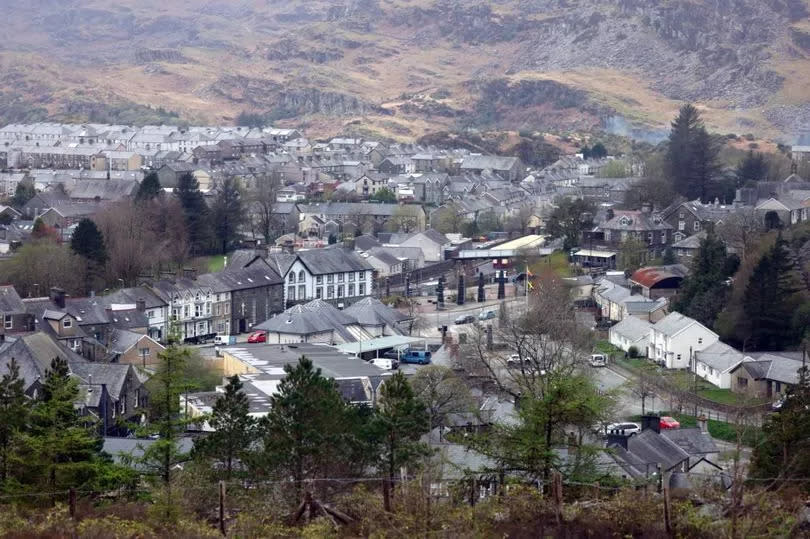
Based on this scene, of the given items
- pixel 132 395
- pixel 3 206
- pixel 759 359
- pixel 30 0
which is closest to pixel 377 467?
pixel 132 395

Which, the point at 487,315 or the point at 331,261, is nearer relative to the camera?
the point at 487,315

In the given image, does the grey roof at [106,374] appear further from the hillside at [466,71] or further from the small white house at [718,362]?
the hillside at [466,71]

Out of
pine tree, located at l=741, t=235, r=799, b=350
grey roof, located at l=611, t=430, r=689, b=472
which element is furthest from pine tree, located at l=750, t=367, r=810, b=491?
pine tree, located at l=741, t=235, r=799, b=350

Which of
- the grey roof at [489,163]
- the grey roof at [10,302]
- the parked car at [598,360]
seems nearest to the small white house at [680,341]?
the parked car at [598,360]

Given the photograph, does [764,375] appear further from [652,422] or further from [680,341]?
[652,422]

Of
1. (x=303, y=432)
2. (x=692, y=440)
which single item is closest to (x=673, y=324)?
(x=692, y=440)

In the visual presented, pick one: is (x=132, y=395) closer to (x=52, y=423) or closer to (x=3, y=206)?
(x=52, y=423)
